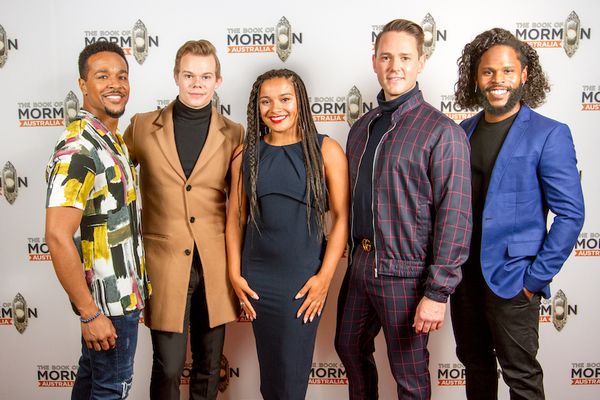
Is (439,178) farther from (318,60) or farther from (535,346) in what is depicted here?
(318,60)

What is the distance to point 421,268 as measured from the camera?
1670 mm

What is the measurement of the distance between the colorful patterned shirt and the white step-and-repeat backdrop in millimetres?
1018

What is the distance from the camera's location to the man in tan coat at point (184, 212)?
185cm

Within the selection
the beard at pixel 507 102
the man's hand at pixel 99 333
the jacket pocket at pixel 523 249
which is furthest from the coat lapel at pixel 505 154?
the man's hand at pixel 99 333

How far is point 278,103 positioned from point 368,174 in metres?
0.55

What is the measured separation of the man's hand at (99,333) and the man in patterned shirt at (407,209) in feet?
3.65

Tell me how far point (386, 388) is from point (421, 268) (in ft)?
4.68

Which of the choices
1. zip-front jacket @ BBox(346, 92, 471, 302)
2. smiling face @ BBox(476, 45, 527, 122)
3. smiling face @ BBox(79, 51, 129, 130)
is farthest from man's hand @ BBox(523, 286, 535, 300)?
smiling face @ BBox(79, 51, 129, 130)

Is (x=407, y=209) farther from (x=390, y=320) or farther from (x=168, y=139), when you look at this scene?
(x=168, y=139)

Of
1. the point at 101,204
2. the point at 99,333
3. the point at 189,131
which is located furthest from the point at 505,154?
the point at 99,333

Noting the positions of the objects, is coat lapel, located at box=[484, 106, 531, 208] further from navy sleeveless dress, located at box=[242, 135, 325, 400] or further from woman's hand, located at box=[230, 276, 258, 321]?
woman's hand, located at box=[230, 276, 258, 321]

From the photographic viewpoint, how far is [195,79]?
189 centimetres

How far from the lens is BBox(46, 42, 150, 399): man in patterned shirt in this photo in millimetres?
1441

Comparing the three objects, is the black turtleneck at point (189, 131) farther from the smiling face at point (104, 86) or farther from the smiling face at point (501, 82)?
the smiling face at point (501, 82)
